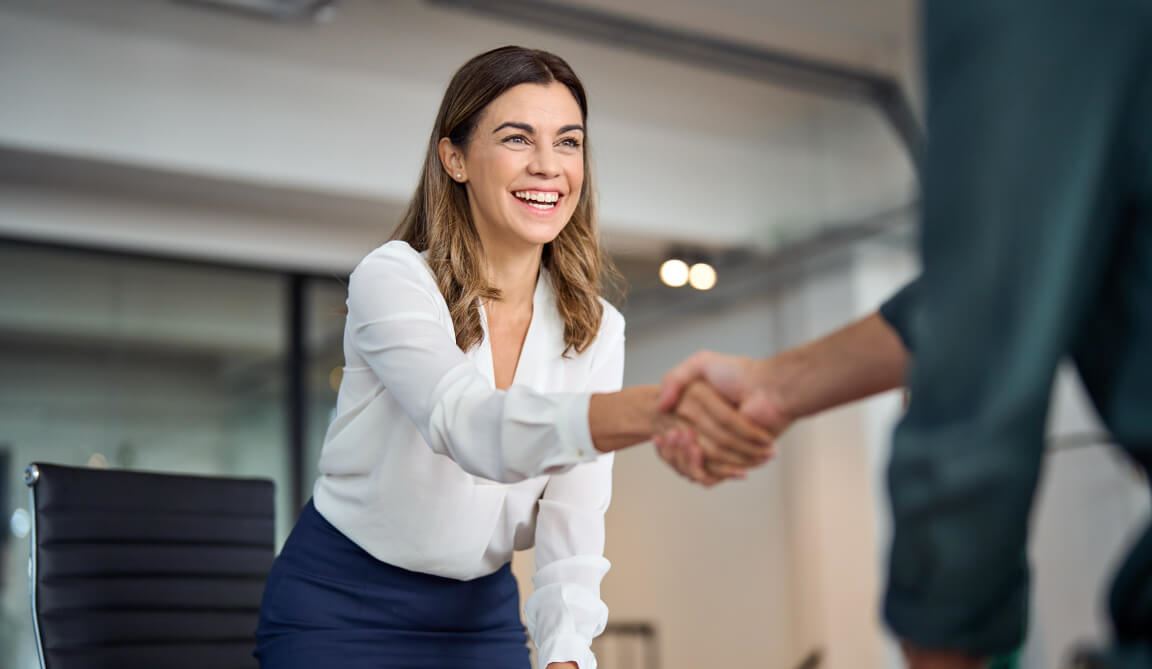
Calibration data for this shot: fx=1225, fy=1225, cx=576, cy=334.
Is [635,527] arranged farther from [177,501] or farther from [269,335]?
[177,501]

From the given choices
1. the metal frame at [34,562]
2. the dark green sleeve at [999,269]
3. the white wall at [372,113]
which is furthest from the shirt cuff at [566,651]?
the white wall at [372,113]

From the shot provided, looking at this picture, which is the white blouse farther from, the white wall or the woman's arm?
the white wall

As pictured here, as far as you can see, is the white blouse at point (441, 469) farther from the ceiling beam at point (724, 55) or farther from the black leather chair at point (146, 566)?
the ceiling beam at point (724, 55)

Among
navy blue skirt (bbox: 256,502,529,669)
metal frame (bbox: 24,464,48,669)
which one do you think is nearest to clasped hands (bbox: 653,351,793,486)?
navy blue skirt (bbox: 256,502,529,669)

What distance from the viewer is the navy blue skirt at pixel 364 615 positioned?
1.58 metres

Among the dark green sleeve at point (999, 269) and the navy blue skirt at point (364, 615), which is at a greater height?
the dark green sleeve at point (999, 269)

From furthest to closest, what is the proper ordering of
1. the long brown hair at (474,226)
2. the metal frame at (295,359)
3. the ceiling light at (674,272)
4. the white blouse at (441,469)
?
the ceiling light at (674,272)
the metal frame at (295,359)
the long brown hair at (474,226)
the white blouse at (441,469)

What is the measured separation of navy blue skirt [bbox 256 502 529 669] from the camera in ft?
5.17

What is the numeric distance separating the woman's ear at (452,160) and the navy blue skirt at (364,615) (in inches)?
21.0

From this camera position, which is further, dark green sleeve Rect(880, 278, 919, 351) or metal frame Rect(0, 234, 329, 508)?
metal frame Rect(0, 234, 329, 508)

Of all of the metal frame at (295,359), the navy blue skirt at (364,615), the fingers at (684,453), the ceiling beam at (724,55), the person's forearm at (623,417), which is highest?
the ceiling beam at (724,55)

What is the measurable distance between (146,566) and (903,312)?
1512 mm

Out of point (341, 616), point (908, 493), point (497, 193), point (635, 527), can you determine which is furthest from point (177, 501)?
point (635, 527)

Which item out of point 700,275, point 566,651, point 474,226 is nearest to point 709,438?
point 566,651
